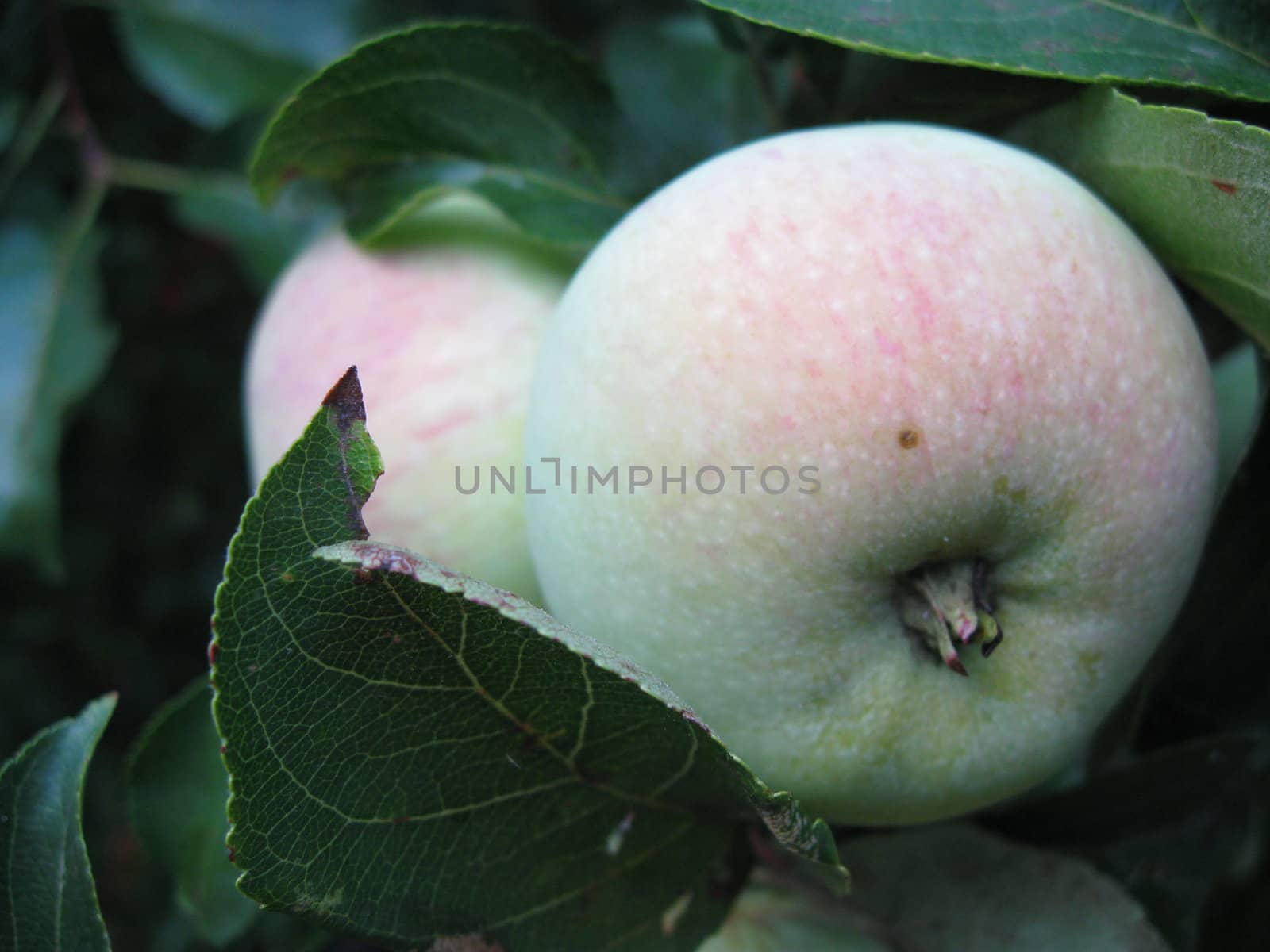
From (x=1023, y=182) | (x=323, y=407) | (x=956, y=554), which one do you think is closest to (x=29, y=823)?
(x=323, y=407)

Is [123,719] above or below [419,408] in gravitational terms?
below

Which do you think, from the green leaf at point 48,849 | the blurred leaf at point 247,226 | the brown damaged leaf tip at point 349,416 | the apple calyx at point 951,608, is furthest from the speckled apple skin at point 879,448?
the blurred leaf at point 247,226

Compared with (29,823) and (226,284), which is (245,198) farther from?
(29,823)

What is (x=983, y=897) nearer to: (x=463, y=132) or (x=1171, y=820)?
(x=1171, y=820)

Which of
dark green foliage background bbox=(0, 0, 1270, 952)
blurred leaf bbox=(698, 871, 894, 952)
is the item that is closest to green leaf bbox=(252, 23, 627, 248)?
dark green foliage background bbox=(0, 0, 1270, 952)

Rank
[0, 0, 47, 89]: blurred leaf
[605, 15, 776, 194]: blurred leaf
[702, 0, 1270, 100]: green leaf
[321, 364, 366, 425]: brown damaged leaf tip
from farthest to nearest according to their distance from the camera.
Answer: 1. [0, 0, 47, 89]: blurred leaf
2. [605, 15, 776, 194]: blurred leaf
3. [702, 0, 1270, 100]: green leaf
4. [321, 364, 366, 425]: brown damaged leaf tip

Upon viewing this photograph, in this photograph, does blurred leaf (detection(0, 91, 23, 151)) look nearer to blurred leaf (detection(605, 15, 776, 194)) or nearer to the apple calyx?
blurred leaf (detection(605, 15, 776, 194))
